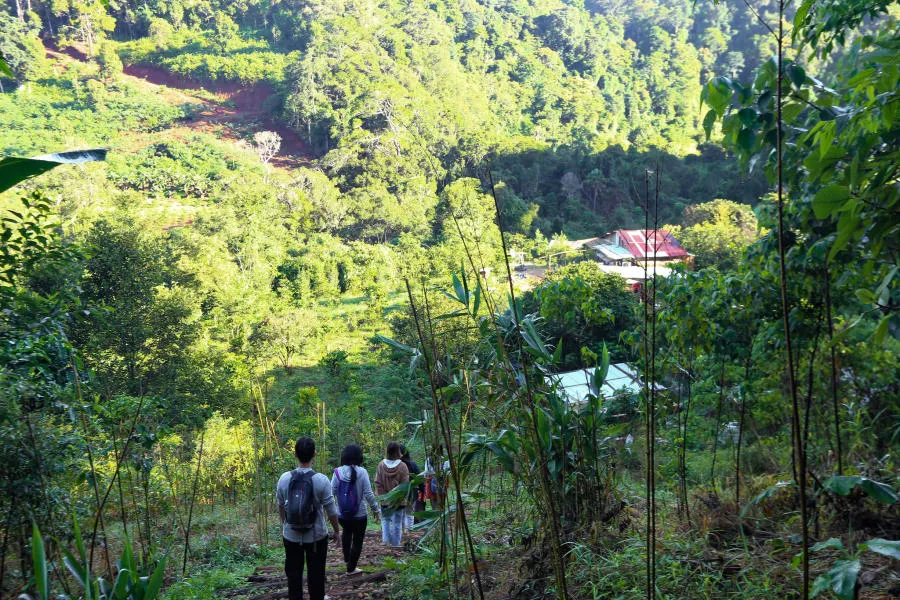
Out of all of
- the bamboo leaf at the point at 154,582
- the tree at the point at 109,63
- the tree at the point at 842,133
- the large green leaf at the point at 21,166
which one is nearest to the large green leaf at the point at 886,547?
the tree at the point at 842,133

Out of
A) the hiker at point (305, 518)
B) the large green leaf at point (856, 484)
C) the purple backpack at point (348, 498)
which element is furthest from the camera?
the purple backpack at point (348, 498)

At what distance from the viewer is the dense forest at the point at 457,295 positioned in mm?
1392

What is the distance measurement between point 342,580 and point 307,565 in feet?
1.82

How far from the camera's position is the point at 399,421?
886 cm

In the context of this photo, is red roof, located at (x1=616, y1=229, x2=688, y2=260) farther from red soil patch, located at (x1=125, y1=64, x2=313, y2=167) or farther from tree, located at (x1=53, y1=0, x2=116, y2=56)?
tree, located at (x1=53, y1=0, x2=116, y2=56)

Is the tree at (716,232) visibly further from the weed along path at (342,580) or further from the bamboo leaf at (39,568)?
the bamboo leaf at (39,568)

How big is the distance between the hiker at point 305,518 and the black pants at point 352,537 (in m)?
0.49

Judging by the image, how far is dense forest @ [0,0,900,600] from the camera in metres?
1.39

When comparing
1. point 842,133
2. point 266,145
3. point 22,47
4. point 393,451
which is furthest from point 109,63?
point 842,133

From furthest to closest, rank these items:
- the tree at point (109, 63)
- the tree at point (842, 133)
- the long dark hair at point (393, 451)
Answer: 1. the tree at point (109, 63)
2. the long dark hair at point (393, 451)
3. the tree at point (842, 133)

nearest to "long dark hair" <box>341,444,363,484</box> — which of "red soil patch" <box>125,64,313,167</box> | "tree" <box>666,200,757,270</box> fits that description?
"tree" <box>666,200,757,270</box>

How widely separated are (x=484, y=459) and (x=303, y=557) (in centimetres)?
96

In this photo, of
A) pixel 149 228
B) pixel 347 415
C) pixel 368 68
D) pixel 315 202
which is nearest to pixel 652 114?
pixel 368 68

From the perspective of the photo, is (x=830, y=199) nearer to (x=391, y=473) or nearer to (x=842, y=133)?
(x=842, y=133)
